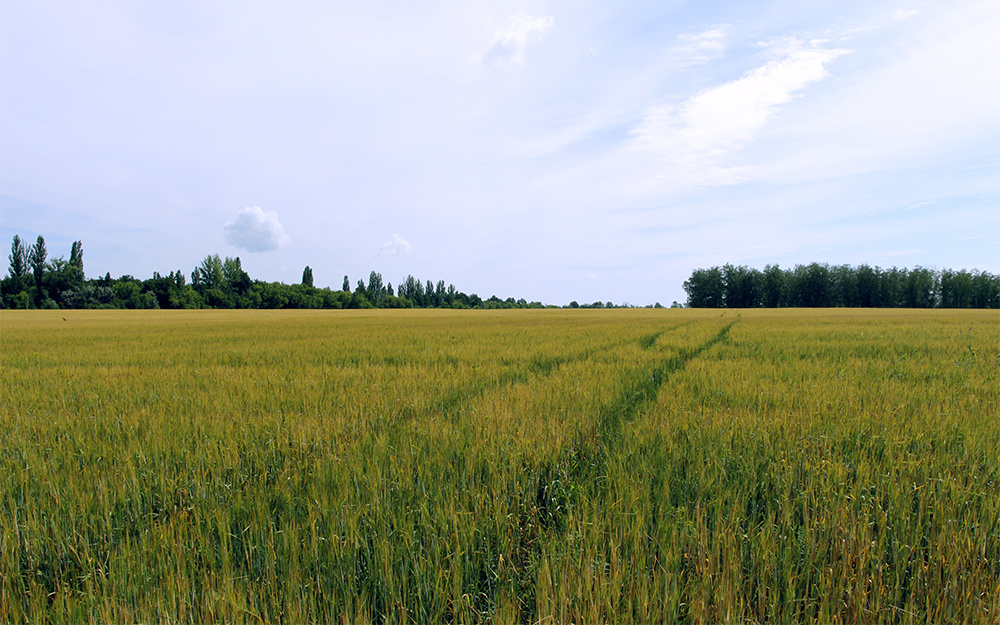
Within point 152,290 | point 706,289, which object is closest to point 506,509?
point 152,290

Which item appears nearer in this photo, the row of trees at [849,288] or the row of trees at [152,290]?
the row of trees at [152,290]

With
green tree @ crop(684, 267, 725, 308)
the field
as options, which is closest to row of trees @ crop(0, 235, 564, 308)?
green tree @ crop(684, 267, 725, 308)

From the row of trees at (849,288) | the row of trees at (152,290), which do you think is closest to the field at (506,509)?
the row of trees at (152,290)

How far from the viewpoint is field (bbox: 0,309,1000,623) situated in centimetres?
179

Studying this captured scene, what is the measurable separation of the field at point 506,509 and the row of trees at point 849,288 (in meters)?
126

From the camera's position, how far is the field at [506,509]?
1.79 meters

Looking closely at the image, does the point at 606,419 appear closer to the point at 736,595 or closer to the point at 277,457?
the point at 736,595

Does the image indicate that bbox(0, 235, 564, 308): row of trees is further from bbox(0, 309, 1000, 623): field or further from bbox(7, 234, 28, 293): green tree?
bbox(0, 309, 1000, 623): field

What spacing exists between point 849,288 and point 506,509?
13431cm

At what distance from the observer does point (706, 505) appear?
2449 millimetres

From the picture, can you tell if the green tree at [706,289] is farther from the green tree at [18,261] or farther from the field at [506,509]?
the green tree at [18,261]

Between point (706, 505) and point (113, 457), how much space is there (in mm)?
4345

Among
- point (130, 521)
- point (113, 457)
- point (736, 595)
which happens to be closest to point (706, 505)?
point (736, 595)

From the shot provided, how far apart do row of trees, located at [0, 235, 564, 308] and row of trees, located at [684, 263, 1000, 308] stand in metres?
95.5
